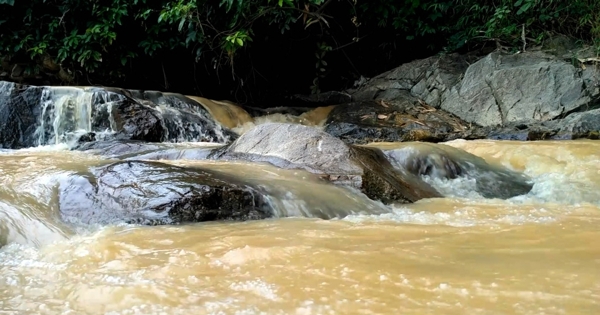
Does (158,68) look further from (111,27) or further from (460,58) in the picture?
(460,58)

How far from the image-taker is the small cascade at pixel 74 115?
21.1 feet

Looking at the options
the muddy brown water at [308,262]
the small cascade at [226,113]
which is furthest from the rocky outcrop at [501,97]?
the muddy brown water at [308,262]

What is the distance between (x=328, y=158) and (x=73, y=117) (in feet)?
13.0

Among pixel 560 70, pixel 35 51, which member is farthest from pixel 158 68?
pixel 560 70

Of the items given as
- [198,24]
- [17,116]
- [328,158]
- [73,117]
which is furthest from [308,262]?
[198,24]

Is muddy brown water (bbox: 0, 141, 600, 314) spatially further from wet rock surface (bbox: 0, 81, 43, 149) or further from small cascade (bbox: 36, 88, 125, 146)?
wet rock surface (bbox: 0, 81, 43, 149)

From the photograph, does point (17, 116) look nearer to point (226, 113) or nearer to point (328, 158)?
point (226, 113)

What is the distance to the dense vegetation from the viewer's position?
324 inches

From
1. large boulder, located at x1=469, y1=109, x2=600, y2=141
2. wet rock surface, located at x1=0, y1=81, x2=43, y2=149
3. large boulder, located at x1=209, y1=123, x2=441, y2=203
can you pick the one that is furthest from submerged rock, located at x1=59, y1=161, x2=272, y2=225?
large boulder, located at x1=469, y1=109, x2=600, y2=141

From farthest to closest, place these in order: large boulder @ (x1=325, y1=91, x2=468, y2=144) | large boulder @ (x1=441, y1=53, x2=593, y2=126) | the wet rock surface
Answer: large boulder @ (x1=441, y1=53, x2=593, y2=126)
large boulder @ (x1=325, y1=91, x2=468, y2=144)
the wet rock surface

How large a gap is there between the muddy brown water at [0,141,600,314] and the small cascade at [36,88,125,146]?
316 cm

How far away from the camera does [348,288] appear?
1.69 m

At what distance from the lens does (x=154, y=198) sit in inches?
116

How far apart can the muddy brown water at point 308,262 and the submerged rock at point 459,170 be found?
1051mm
